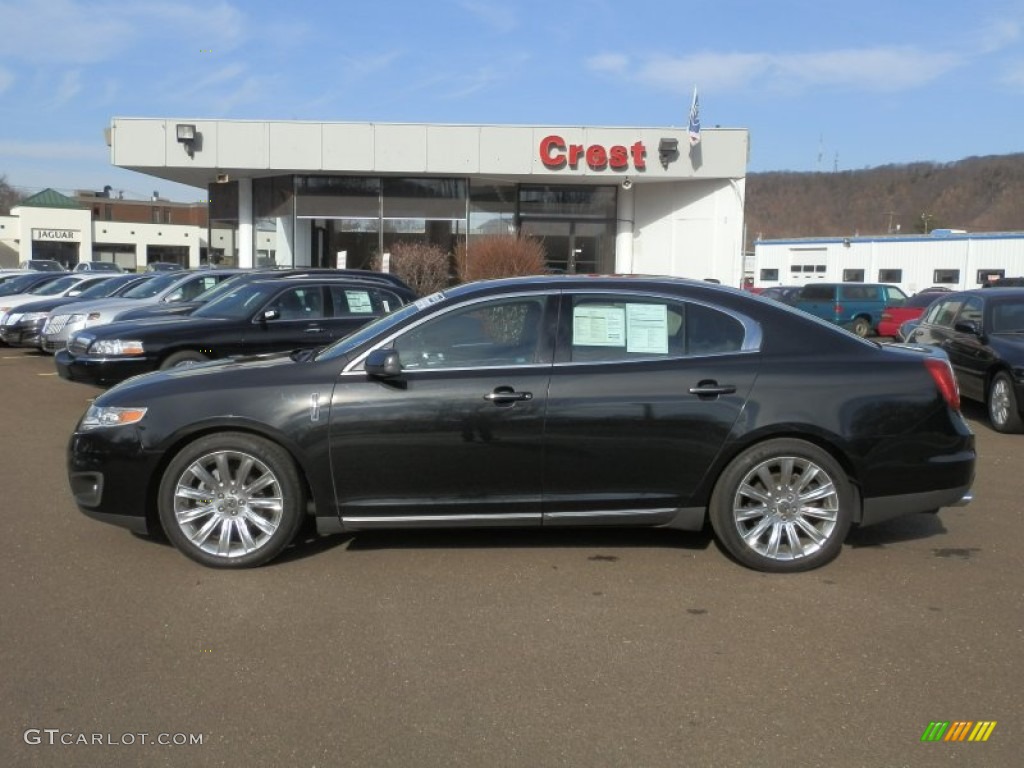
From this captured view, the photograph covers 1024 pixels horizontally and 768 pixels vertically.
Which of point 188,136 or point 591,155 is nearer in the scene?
point 188,136

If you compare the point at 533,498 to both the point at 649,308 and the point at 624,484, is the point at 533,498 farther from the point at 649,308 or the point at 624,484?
the point at 649,308

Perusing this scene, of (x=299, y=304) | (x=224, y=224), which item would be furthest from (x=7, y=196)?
(x=299, y=304)

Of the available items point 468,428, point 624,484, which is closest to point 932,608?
point 624,484

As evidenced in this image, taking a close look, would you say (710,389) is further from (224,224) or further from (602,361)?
(224,224)

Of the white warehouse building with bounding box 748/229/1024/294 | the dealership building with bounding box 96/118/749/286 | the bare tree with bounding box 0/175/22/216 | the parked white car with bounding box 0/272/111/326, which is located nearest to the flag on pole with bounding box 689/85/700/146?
the dealership building with bounding box 96/118/749/286

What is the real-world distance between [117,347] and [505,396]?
6.49 metres

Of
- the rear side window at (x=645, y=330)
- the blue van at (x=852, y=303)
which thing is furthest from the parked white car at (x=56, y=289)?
the blue van at (x=852, y=303)

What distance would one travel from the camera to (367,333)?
5.51 metres

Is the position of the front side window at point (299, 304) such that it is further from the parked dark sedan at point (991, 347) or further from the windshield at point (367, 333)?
the parked dark sedan at point (991, 347)

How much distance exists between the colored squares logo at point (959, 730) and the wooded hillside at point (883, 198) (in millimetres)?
132858

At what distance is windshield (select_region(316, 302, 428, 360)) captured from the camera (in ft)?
17.5

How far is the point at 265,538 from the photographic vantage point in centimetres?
521

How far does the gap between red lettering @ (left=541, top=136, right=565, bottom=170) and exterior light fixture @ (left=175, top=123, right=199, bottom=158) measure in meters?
9.34

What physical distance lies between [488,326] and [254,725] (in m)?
2.57
